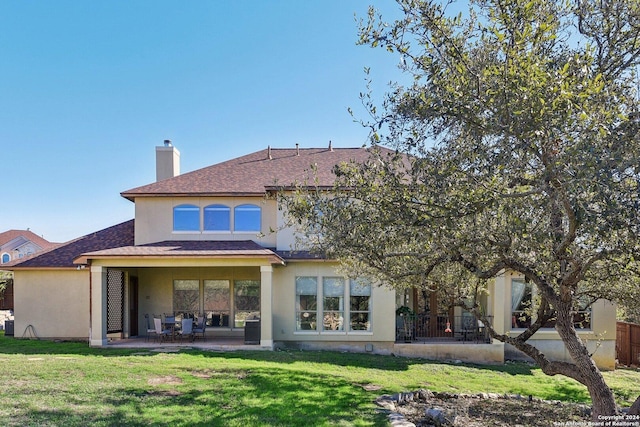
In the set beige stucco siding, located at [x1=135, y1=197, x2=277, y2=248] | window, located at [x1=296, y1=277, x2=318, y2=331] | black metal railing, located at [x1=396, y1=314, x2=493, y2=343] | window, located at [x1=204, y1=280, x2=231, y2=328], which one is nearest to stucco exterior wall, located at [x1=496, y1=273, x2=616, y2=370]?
black metal railing, located at [x1=396, y1=314, x2=493, y2=343]

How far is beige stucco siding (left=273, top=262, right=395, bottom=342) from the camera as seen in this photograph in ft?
49.2

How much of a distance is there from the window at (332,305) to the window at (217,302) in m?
4.10

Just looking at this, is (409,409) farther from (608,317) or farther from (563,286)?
(608,317)

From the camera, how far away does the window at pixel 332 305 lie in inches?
597

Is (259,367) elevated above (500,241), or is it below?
below

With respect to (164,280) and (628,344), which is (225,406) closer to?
(164,280)

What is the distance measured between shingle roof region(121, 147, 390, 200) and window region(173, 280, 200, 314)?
362cm

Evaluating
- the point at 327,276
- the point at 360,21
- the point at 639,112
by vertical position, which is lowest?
the point at 327,276

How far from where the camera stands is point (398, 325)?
15836 millimetres

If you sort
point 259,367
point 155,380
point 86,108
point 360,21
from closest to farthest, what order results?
point 360,21 < point 155,380 < point 259,367 < point 86,108

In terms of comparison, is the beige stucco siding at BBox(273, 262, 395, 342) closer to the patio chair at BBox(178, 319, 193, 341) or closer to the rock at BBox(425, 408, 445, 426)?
the patio chair at BBox(178, 319, 193, 341)

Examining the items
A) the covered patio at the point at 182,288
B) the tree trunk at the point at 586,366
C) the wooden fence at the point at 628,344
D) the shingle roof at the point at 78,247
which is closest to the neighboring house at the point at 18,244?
the shingle roof at the point at 78,247

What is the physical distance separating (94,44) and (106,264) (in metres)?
8.39

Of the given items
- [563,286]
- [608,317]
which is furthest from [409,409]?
[608,317]
